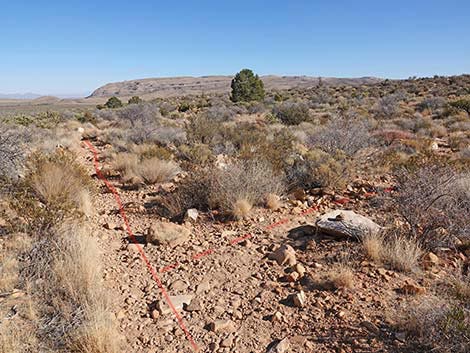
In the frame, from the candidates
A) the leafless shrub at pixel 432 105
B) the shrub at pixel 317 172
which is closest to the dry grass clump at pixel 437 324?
the shrub at pixel 317 172

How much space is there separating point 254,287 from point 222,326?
695 mm

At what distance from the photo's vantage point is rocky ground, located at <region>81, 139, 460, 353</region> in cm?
284

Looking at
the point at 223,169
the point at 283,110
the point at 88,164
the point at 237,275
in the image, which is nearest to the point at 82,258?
the point at 237,275

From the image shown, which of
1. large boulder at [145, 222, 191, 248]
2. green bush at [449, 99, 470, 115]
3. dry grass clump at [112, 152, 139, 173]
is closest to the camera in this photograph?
large boulder at [145, 222, 191, 248]

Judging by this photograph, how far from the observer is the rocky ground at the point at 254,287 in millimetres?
2838

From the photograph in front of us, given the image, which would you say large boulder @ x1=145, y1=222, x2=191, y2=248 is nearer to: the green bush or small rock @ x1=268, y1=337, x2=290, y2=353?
small rock @ x1=268, y1=337, x2=290, y2=353

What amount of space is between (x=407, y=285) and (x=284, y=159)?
4327 mm

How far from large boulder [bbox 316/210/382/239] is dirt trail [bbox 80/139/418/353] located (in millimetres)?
152

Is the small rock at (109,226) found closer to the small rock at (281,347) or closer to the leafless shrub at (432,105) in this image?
the small rock at (281,347)

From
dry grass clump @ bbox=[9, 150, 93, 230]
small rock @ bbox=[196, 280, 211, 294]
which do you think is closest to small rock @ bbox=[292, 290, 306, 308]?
small rock @ bbox=[196, 280, 211, 294]

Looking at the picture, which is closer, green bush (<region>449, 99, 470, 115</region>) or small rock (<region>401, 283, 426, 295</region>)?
small rock (<region>401, 283, 426, 295</region>)

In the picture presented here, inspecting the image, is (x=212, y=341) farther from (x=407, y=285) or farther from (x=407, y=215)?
(x=407, y=215)

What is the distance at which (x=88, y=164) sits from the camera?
32.1ft

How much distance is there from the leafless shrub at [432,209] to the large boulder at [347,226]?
439 millimetres
